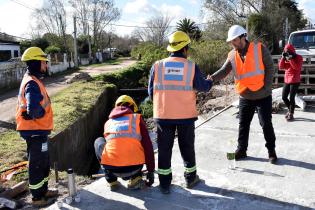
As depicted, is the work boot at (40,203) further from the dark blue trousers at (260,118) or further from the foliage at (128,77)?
the foliage at (128,77)

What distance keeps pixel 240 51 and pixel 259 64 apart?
328 millimetres

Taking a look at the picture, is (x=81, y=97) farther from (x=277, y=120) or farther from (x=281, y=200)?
(x=281, y=200)

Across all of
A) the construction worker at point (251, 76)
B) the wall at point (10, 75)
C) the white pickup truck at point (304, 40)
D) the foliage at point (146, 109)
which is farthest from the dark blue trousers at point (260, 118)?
the wall at point (10, 75)

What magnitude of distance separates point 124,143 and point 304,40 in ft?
31.1

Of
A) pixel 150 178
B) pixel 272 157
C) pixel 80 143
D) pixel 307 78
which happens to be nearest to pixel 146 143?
pixel 150 178

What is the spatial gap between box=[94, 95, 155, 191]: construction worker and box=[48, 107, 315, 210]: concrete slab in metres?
0.30

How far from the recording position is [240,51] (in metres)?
5.59

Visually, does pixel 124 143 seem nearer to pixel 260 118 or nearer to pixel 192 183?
pixel 192 183

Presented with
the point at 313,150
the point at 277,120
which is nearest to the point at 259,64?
the point at 313,150

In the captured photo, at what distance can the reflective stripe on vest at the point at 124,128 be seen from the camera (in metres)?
4.79

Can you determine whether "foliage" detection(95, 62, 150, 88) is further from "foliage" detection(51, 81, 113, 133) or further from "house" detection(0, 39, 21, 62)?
"house" detection(0, 39, 21, 62)

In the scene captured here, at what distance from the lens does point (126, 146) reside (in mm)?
4770

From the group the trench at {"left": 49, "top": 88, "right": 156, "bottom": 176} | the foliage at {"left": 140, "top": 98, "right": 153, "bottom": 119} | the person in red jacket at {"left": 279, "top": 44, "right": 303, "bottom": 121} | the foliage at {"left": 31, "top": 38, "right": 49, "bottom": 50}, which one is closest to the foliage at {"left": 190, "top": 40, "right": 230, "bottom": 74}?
the foliage at {"left": 140, "top": 98, "right": 153, "bottom": 119}

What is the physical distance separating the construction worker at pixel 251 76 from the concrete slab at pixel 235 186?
1.56 ft
